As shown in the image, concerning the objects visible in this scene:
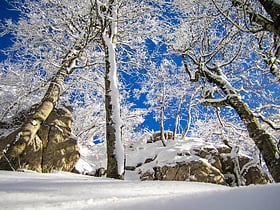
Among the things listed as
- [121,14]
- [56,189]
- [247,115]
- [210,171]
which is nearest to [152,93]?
[210,171]

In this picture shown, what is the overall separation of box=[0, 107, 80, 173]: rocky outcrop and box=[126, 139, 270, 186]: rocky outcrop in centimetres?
460

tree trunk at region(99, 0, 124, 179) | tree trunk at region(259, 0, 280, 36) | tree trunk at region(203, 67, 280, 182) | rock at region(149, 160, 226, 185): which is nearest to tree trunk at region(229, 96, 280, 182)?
tree trunk at region(203, 67, 280, 182)

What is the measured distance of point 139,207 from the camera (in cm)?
103

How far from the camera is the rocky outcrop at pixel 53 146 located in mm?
6293

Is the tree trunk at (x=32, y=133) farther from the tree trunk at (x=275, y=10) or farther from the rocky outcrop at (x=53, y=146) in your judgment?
the tree trunk at (x=275, y=10)

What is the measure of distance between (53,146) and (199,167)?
653cm

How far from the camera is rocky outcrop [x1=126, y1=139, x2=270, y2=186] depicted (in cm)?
996

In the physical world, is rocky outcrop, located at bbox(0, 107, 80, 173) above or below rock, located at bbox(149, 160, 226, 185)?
above

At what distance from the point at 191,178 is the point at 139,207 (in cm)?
940

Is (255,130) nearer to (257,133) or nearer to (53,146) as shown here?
(257,133)

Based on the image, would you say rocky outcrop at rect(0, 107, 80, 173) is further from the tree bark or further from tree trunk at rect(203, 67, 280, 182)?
tree trunk at rect(203, 67, 280, 182)

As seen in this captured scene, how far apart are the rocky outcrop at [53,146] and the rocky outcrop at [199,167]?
15.1 ft

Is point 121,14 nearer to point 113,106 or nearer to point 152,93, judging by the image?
point 113,106

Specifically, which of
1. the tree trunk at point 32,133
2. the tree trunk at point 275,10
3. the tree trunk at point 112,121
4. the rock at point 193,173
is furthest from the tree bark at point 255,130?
the rock at point 193,173
